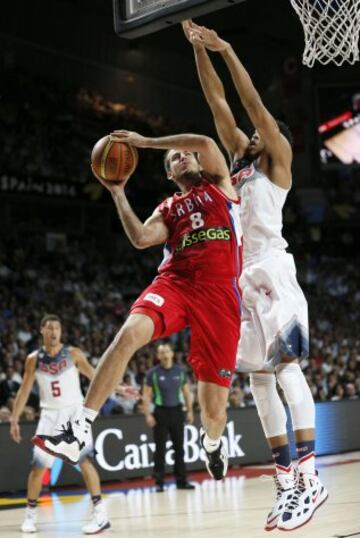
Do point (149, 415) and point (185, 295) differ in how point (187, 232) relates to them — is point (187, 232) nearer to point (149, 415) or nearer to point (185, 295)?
point (185, 295)

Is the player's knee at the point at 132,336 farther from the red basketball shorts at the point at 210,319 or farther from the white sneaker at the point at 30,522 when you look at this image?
the white sneaker at the point at 30,522

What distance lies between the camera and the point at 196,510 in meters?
9.09

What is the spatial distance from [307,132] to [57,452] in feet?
66.7

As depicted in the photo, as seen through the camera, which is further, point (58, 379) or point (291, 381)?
point (58, 379)

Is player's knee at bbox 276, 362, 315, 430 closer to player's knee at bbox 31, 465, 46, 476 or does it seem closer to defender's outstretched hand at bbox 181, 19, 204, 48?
defender's outstretched hand at bbox 181, 19, 204, 48

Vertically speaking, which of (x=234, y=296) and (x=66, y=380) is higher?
(x=234, y=296)

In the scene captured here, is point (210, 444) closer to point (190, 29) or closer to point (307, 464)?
point (307, 464)

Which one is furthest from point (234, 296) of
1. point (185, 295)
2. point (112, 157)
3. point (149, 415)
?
point (149, 415)

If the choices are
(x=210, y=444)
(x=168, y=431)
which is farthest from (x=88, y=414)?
(x=168, y=431)

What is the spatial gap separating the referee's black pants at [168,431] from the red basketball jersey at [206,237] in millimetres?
6016

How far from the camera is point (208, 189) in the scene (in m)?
5.42

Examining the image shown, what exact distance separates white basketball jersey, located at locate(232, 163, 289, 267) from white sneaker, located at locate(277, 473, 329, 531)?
4.62 feet

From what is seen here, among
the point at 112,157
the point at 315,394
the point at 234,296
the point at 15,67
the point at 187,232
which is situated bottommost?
the point at 315,394

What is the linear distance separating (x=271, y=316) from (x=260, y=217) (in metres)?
0.66
